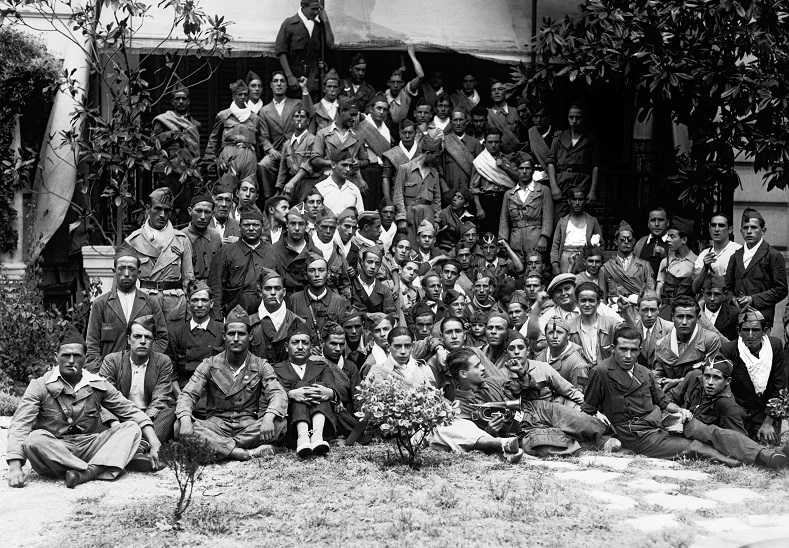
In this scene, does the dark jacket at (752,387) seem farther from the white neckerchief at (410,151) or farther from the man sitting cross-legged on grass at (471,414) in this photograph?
the white neckerchief at (410,151)

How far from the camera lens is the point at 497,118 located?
1530 cm

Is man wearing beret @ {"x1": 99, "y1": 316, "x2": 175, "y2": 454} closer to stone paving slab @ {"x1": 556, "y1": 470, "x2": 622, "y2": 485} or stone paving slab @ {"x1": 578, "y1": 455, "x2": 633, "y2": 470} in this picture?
stone paving slab @ {"x1": 556, "y1": 470, "x2": 622, "y2": 485}

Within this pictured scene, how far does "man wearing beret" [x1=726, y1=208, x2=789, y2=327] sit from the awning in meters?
4.08

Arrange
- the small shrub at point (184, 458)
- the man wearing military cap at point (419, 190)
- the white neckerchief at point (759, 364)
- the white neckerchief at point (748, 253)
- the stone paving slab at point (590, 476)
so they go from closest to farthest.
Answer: the small shrub at point (184, 458) < the stone paving slab at point (590, 476) < the white neckerchief at point (759, 364) < the white neckerchief at point (748, 253) < the man wearing military cap at point (419, 190)

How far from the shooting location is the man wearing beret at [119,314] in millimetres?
11000

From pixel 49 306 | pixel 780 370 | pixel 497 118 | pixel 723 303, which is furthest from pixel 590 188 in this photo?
pixel 49 306

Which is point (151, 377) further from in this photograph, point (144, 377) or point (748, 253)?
point (748, 253)

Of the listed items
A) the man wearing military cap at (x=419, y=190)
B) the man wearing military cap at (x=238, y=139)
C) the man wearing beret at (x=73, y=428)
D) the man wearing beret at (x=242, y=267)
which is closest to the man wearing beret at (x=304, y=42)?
the man wearing military cap at (x=238, y=139)

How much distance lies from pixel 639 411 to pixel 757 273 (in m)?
2.97

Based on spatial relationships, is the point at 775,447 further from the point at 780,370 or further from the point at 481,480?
the point at 481,480

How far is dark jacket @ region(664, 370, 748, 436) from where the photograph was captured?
34.1 ft

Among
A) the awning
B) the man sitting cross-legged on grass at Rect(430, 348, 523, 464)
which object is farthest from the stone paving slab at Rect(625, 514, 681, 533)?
the awning

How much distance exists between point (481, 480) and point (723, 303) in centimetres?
418

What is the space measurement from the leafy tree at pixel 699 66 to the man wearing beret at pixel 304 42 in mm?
2450
